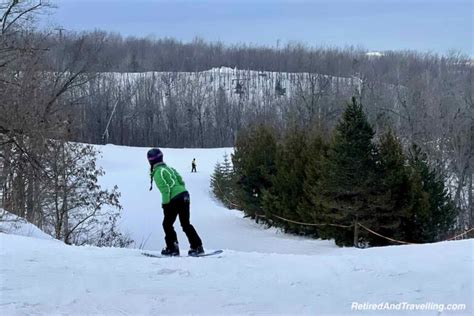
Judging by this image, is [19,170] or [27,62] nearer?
[19,170]

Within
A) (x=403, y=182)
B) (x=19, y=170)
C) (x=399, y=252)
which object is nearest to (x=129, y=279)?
(x=399, y=252)

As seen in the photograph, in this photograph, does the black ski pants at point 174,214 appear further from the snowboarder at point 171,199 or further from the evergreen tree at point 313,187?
the evergreen tree at point 313,187

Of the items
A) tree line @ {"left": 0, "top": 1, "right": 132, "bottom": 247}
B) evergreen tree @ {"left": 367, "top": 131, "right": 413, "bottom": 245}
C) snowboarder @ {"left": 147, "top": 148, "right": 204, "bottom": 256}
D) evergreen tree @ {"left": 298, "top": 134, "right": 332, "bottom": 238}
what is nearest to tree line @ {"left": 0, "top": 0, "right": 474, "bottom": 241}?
tree line @ {"left": 0, "top": 1, "right": 132, "bottom": 247}

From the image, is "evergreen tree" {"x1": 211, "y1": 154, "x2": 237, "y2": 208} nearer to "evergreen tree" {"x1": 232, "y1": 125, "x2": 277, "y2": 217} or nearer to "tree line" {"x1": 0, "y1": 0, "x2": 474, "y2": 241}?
"tree line" {"x1": 0, "y1": 0, "x2": 474, "y2": 241}

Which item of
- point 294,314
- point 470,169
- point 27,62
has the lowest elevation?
point 470,169

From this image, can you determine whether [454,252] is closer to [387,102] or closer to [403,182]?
[403,182]

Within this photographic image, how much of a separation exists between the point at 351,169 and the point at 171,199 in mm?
15632

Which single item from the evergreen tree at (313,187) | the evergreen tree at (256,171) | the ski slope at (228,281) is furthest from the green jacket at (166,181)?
the evergreen tree at (256,171)

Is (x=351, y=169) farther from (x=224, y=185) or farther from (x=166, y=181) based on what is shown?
(x=224, y=185)

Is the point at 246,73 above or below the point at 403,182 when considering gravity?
above

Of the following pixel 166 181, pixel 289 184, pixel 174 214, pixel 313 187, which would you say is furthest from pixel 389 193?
pixel 166 181

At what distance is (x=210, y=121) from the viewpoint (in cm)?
9619

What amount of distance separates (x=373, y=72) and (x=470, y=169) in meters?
40.8

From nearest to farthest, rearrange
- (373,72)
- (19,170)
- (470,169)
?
(19,170), (470,169), (373,72)
